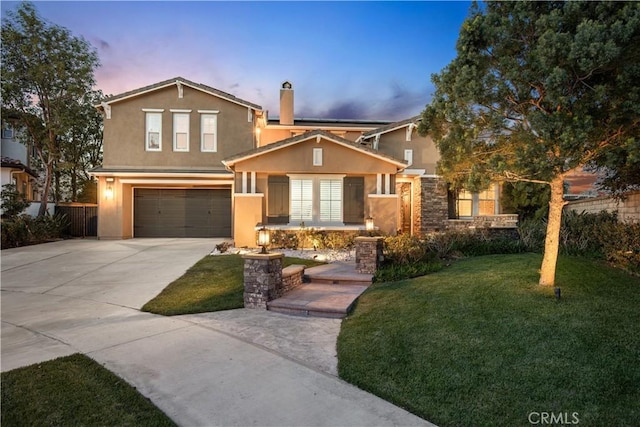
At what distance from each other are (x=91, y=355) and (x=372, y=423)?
3466 mm

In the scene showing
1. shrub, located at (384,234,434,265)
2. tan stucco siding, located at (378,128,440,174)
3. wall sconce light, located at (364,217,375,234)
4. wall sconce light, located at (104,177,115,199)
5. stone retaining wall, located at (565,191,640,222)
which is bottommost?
shrub, located at (384,234,434,265)

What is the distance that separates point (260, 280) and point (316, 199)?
7.74 meters

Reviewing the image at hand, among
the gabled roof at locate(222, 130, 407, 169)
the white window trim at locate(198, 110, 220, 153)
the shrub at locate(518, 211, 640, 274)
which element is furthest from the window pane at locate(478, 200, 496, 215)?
the white window trim at locate(198, 110, 220, 153)

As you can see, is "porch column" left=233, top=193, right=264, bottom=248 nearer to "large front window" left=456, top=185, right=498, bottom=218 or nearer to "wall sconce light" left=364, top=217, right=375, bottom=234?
"wall sconce light" left=364, top=217, right=375, bottom=234

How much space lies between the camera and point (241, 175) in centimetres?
1371

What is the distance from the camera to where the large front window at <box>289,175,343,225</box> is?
46.2ft

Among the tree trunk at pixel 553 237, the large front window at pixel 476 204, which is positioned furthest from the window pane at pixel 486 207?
the tree trunk at pixel 553 237

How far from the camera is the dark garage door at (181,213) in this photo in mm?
17203

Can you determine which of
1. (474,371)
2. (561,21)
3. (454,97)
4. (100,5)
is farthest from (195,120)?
(474,371)

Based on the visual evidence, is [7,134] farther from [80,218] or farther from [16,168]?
[80,218]

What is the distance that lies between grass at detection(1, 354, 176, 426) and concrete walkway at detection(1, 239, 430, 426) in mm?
173

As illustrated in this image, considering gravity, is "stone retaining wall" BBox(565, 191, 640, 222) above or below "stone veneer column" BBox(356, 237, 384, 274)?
above

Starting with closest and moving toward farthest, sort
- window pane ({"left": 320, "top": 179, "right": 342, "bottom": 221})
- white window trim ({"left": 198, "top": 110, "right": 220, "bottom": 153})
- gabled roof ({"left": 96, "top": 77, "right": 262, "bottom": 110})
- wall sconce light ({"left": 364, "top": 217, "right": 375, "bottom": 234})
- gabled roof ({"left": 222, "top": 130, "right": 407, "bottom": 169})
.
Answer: gabled roof ({"left": 222, "top": 130, "right": 407, "bottom": 169}) → wall sconce light ({"left": 364, "top": 217, "right": 375, "bottom": 234}) → window pane ({"left": 320, "top": 179, "right": 342, "bottom": 221}) → gabled roof ({"left": 96, "top": 77, "right": 262, "bottom": 110}) → white window trim ({"left": 198, "top": 110, "right": 220, "bottom": 153})

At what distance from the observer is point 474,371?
389 cm
